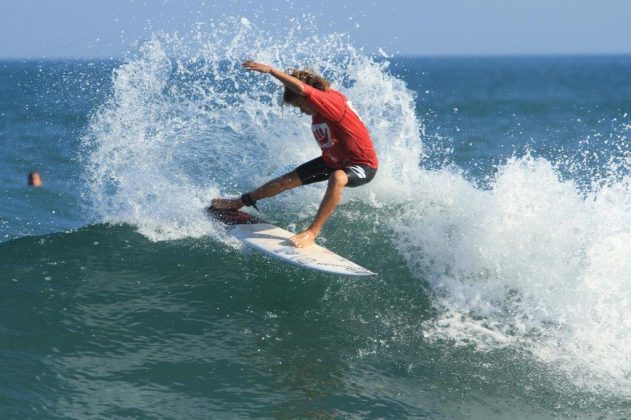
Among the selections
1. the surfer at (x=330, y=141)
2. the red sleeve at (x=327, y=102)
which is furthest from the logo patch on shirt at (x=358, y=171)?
the red sleeve at (x=327, y=102)

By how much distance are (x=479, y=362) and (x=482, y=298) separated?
45.2 inches

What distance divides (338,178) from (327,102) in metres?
0.75

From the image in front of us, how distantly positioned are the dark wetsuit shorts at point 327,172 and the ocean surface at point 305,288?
39.6 inches

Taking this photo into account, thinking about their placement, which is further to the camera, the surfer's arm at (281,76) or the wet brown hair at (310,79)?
the wet brown hair at (310,79)

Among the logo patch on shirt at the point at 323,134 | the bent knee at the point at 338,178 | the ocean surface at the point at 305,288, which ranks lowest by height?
the ocean surface at the point at 305,288

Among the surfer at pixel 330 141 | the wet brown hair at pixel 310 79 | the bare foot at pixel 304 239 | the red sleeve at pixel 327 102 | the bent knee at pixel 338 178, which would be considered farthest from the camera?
the bare foot at pixel 304 239

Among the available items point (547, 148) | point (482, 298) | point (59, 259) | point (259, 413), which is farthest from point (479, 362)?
point (547, 148)

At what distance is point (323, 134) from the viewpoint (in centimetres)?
752

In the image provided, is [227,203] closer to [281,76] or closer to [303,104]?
[303,104]

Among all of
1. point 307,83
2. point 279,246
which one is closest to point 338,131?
point 307,83

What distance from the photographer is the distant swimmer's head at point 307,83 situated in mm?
7191

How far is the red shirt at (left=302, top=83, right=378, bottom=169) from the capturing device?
7.17 meters

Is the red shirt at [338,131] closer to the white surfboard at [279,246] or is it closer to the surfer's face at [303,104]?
the surfer's face at [303,104]

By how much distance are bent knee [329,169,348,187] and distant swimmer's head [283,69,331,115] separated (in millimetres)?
635
